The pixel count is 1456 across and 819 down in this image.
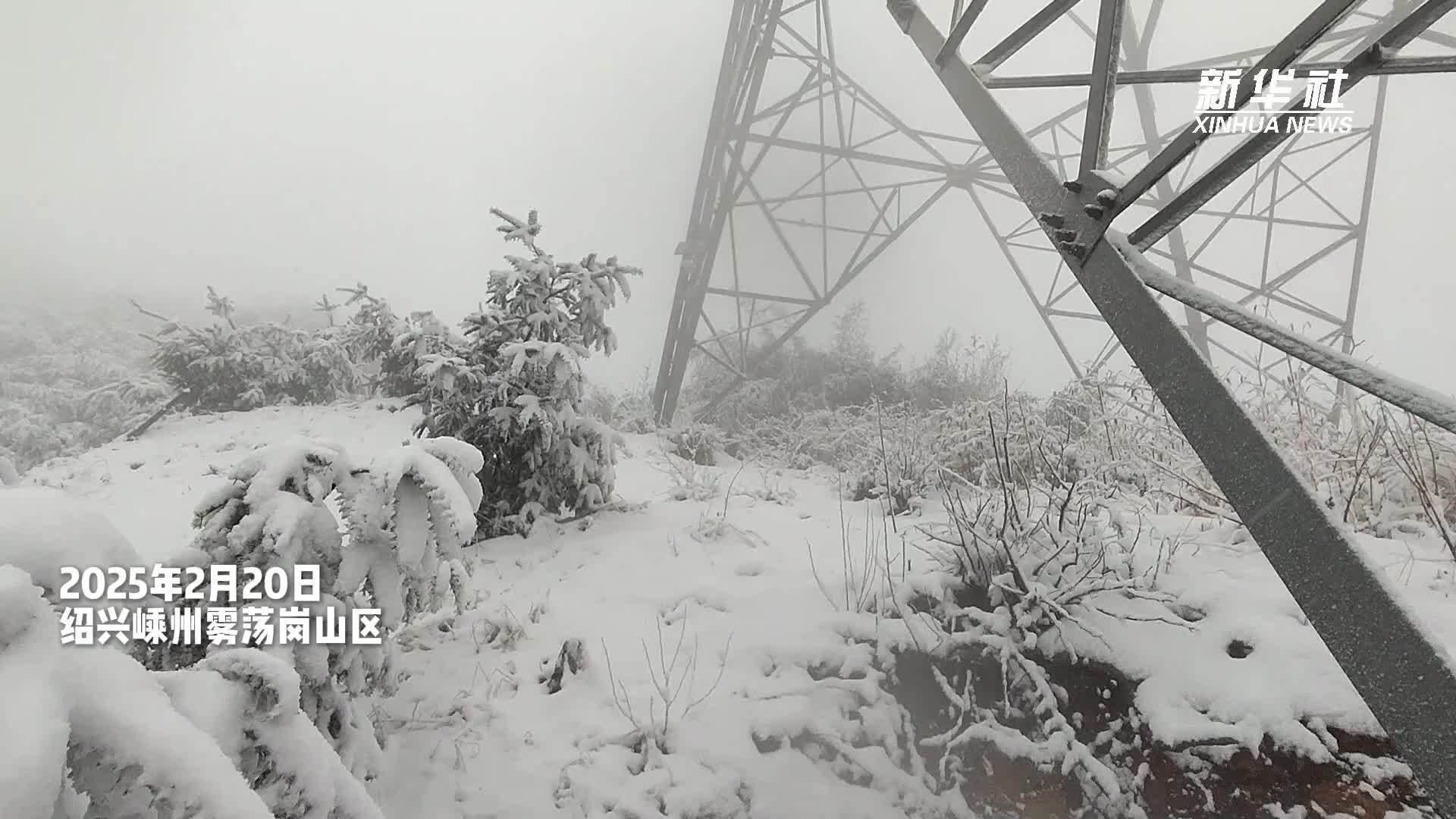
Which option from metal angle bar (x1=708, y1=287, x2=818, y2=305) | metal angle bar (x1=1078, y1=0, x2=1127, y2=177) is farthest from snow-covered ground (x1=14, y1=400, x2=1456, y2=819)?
metal angle bar (x1=708, y1=287, x2=818, y2=305)

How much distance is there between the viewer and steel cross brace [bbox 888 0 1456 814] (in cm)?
102

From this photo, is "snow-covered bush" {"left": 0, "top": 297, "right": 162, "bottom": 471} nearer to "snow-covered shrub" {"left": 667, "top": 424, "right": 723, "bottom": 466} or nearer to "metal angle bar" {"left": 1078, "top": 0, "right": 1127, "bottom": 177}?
"snow-covered shrub" {"left": 667, "top": 424, "right": 723, "bottom": 466}

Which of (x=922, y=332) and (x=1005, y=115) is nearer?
(x=1005, y=115)

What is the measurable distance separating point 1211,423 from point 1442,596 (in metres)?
1.46

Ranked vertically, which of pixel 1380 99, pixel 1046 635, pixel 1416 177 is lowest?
pixel 1046 635

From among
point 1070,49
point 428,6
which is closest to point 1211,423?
point 1070,49

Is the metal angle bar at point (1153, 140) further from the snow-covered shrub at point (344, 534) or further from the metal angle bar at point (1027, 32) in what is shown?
the snow-covered shrub at point (344, 534)

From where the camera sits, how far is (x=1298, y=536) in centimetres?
120

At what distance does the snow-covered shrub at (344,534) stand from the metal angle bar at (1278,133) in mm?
1918

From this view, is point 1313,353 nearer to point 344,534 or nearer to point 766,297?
point 344,534

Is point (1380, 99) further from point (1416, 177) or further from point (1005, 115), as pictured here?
point (1416, 177)

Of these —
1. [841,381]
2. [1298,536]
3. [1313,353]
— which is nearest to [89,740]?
[1298,536]

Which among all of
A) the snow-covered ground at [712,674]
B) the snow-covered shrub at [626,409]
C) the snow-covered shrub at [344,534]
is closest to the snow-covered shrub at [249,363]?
the snow-covered shrub at [626,409]

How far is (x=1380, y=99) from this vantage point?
5.56 meters
